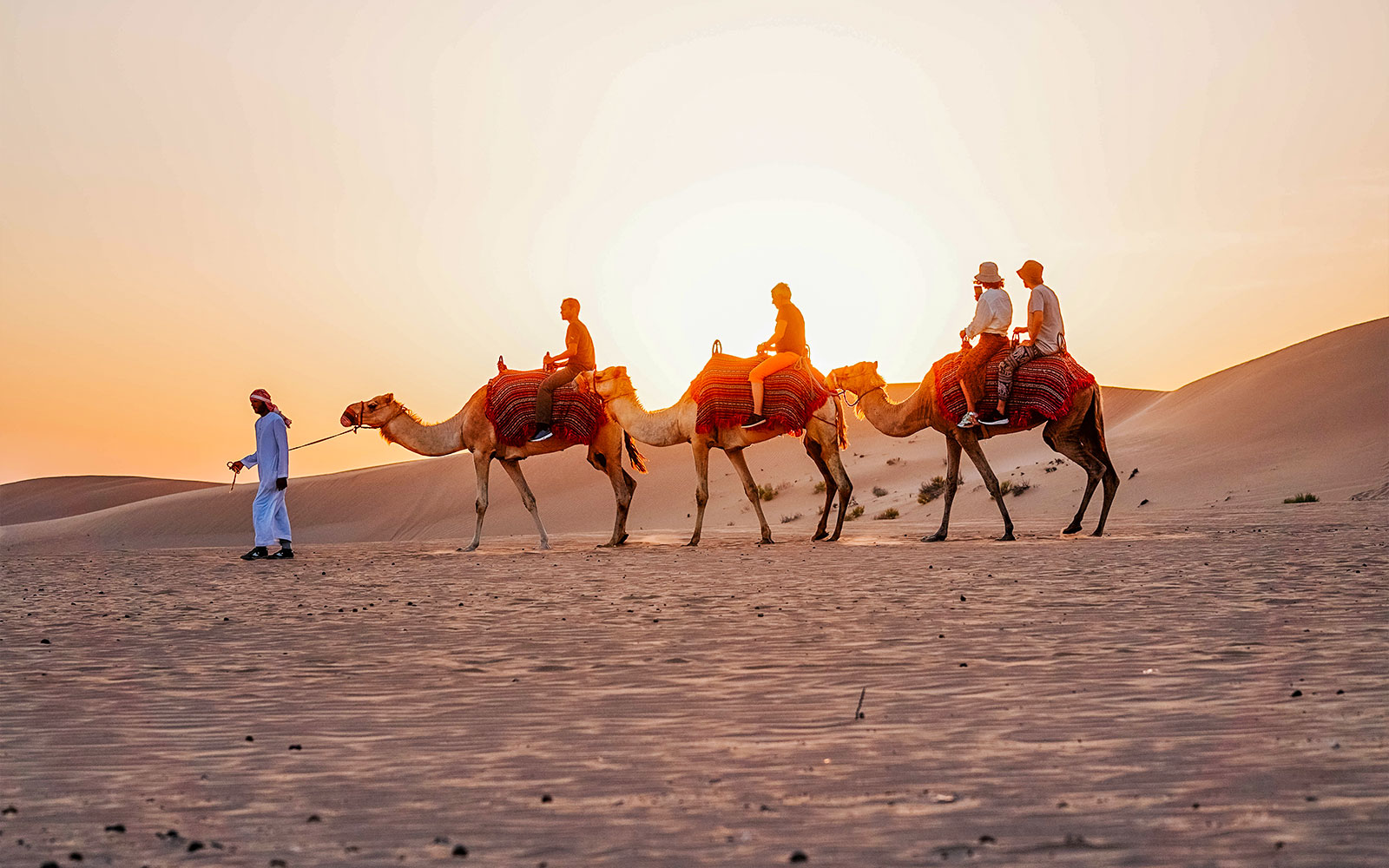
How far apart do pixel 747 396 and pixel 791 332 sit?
3.35 ft

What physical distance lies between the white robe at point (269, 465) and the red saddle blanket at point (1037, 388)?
8067 millimetres

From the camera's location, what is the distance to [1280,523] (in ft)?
57.7

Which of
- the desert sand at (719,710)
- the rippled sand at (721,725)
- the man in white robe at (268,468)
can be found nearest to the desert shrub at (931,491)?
the desert sand at (719,710)

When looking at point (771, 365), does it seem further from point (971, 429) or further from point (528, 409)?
point (528, 409)

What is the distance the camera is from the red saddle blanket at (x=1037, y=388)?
15641 mm

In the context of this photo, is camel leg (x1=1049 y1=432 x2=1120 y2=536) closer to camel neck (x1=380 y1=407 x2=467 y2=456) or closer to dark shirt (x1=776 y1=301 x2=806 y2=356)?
dark shirt (x1=776 y1=301 x2=806 y2=356)

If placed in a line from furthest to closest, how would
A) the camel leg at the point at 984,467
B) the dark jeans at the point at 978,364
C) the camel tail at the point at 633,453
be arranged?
the camel tail at the point at 633,453
the camel leg at the point at 984,467
the dark jeans at the point at 978,364

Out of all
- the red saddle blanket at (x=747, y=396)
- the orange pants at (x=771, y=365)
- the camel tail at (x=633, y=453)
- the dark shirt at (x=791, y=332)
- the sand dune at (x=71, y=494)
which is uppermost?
the sand dune at (x=71, y=494)

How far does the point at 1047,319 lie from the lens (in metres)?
15.8

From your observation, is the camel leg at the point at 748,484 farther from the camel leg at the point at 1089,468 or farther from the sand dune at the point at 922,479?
the camel leg at the point at 1089,468

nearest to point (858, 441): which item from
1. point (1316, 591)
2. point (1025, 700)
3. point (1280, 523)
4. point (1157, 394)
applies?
point (1157, 394)

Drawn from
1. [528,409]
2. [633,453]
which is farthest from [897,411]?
[528,409]

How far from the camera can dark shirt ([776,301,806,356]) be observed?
16.8m

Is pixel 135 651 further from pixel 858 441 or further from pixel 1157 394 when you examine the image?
pixel 1157 394
